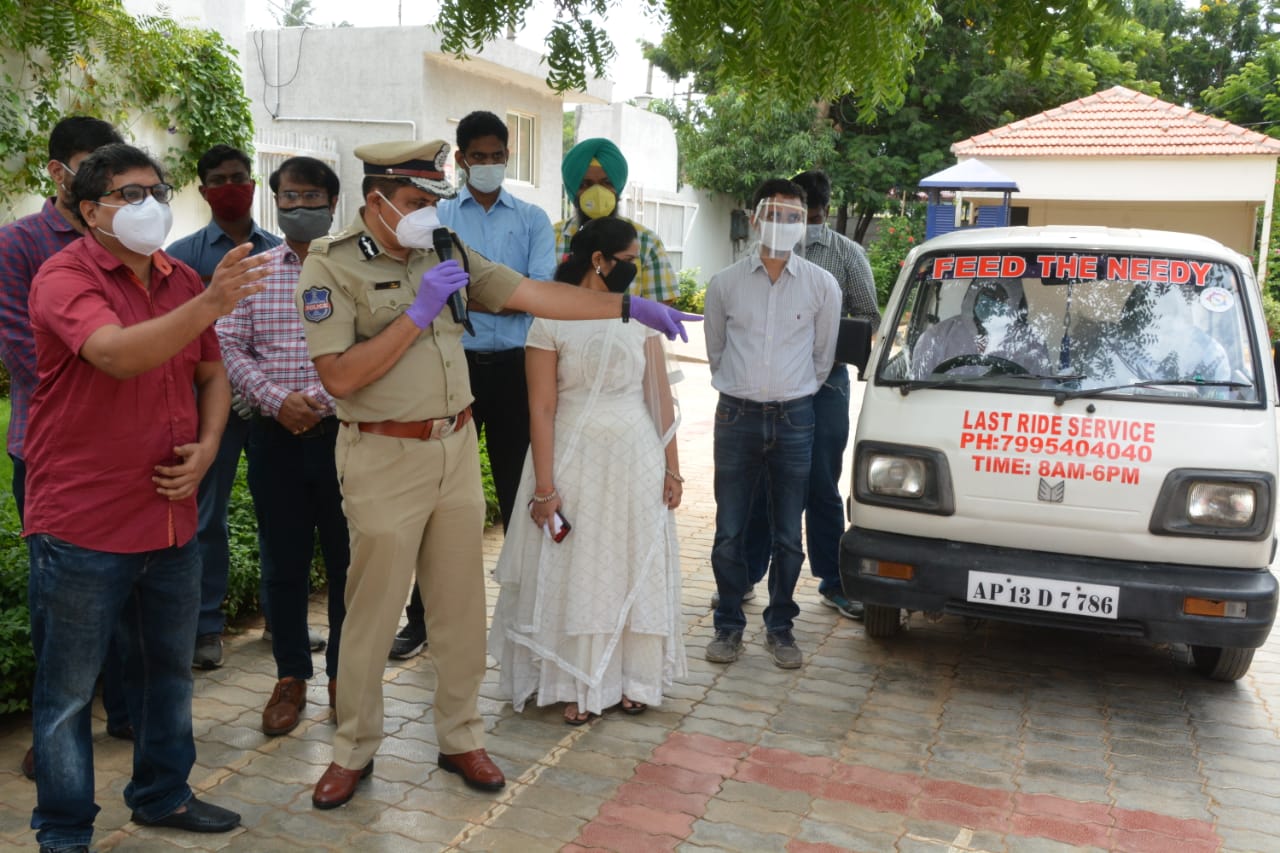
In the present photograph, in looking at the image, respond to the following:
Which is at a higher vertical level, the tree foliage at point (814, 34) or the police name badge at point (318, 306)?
the tree foliage at point (814, 34)

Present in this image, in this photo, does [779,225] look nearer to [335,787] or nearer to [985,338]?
[985,338]

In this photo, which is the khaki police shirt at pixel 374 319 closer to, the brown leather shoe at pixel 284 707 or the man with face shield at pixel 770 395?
the brown leather shoe at pixel 284 707

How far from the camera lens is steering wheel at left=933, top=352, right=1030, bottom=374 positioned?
16.4 ft

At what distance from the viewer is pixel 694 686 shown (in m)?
4.95

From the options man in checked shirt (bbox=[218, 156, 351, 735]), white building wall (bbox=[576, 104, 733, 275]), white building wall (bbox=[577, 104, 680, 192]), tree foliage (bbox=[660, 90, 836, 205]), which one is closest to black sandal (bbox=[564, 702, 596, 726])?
man in checked shirt (bbox=[218, 156, 351, 735])

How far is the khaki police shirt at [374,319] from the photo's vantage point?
3525 millimetres

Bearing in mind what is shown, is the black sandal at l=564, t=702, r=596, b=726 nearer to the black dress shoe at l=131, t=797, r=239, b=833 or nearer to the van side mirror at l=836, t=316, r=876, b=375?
the black dress shoe at l=131, t=797, r=239, b=833

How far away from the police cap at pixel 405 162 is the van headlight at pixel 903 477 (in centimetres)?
232

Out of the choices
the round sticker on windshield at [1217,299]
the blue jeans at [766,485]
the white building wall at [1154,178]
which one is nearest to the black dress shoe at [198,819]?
the blue jeans at [766,485]

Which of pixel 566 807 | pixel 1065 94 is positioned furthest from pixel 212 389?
pixel 1065 94

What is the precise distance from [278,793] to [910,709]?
2.53 meters

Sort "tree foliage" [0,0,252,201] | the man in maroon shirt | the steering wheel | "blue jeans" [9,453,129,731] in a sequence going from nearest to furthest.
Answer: the man in maroon shirt, "blue jeans" [9,453,129,731], the steering wheel, "tree foliage" [0,0,252,201]

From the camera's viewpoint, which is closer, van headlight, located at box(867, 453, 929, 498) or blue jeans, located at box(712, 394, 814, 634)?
van headlight, located at box(867, 453, 929, 498)

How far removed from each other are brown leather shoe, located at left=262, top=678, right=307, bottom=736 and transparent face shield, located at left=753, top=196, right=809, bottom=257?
8.89 ft
